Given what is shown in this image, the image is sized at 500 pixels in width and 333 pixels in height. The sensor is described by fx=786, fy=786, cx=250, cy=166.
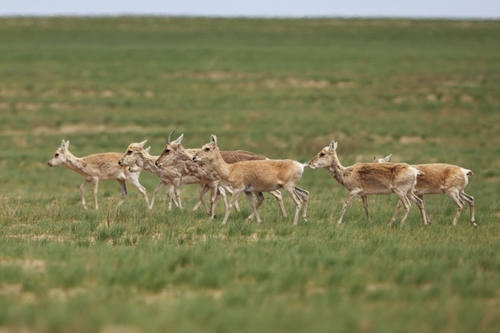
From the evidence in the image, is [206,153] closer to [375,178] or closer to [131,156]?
[131,156]

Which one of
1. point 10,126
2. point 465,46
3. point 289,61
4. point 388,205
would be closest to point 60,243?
point 388,205

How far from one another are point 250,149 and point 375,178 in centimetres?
1621

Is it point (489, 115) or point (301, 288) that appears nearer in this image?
point (301, 288)

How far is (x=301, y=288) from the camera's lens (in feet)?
31.7

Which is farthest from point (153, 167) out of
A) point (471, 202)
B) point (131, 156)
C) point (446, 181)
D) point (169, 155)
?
point (471, 202)

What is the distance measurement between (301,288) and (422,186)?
25.0 feet

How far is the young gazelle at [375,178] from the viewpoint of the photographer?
15.7m

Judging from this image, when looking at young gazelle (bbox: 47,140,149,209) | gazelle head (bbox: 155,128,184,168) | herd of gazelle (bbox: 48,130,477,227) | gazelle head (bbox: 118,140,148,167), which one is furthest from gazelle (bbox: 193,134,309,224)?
young gazelle (bbox: 47,140,149,209)

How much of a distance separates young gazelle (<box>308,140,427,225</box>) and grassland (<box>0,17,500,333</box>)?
0.56 m

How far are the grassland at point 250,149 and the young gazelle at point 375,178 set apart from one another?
0.56 m

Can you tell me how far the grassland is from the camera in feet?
28.6

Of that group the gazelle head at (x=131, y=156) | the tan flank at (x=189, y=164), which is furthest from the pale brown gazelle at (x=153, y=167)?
the tan flank at (x=189, y=164)

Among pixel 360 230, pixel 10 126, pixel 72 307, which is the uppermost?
pixel 72 307

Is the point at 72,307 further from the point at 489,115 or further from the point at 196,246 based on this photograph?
the point at 489,115
